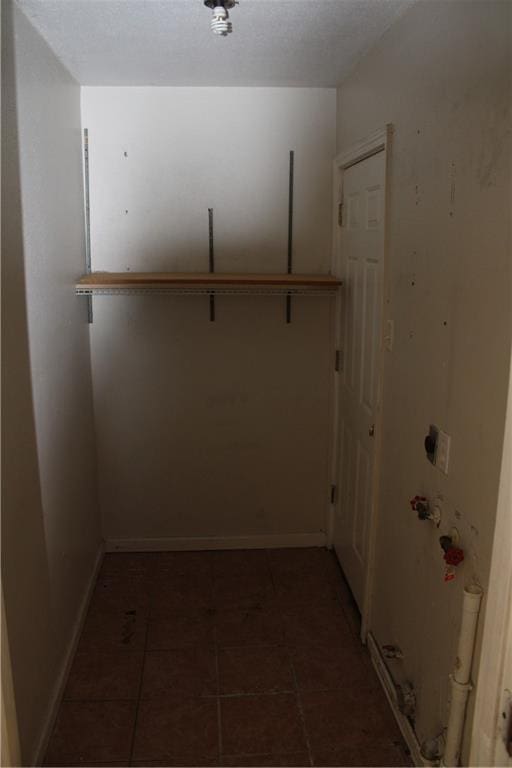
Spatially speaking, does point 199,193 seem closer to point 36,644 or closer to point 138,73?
point 138,73

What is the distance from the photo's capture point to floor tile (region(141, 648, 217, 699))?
2.34 meters

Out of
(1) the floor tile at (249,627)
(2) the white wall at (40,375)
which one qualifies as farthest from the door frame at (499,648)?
(1) the floor tile at (249,627)

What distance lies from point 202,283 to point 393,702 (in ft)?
6.26

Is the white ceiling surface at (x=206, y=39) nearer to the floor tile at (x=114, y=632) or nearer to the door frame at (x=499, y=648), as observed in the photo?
the door frame at (x=499, y=648)

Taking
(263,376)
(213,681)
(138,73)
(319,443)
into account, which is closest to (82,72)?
(138,73)

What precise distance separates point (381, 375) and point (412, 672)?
3.50 ft

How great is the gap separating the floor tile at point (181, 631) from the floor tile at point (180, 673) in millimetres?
44

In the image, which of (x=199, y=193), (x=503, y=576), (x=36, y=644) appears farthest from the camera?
(x=199, y=193)

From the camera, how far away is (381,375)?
7.65 ft

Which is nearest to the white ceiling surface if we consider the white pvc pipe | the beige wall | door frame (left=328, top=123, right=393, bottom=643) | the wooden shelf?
the beige wall

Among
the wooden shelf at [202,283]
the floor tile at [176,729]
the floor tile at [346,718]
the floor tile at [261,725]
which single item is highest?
the wooden shelf at [202,283]

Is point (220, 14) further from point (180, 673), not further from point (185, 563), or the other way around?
point (185, 563)

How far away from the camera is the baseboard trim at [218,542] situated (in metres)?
3.35

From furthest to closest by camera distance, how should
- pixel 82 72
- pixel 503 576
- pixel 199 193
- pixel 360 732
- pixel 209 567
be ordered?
pixel 209 567, pixel 199 193, pixel 82 72, pixel 360 732, pixel 503 576
